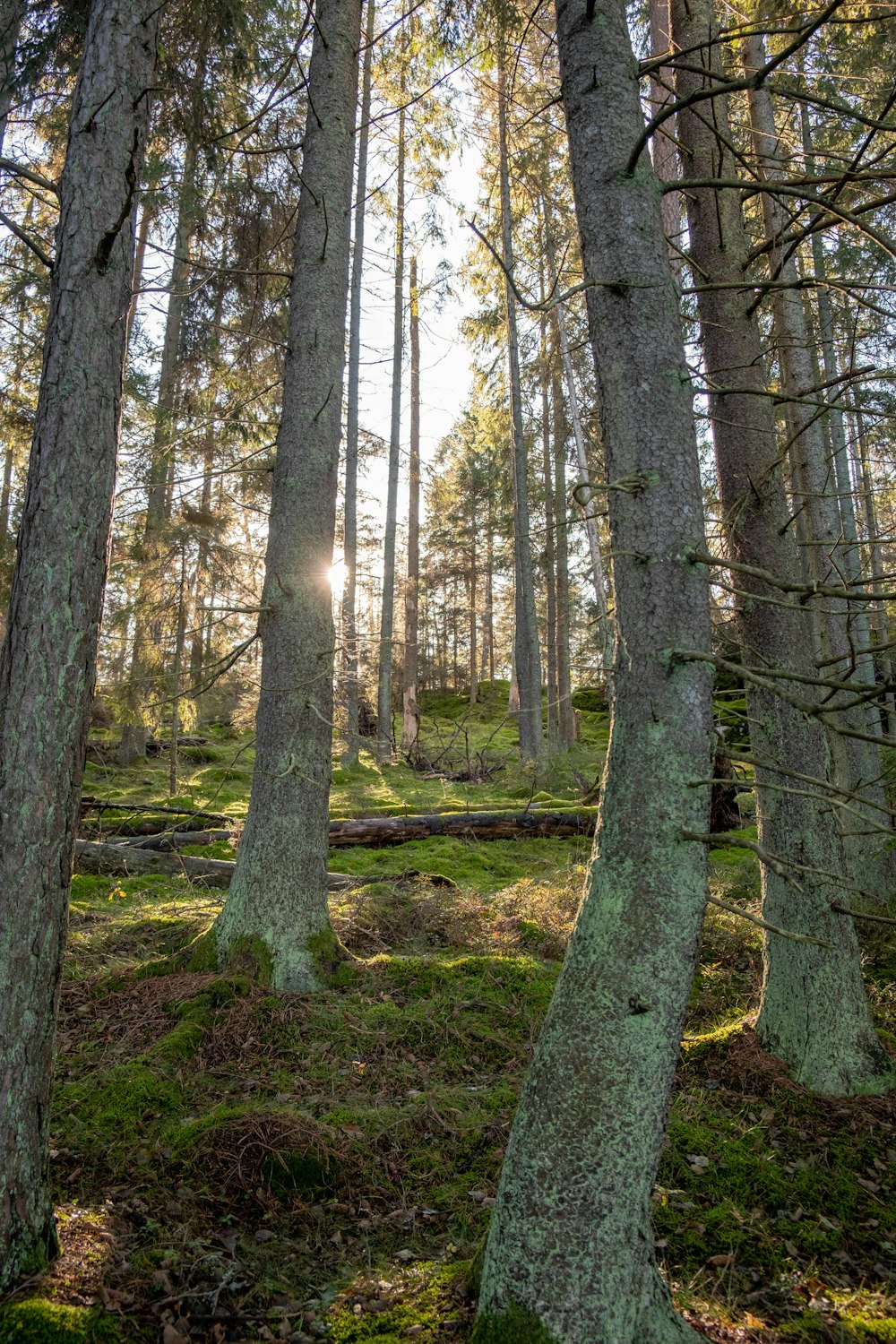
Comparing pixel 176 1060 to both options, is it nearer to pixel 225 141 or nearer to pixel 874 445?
pixel 225 141

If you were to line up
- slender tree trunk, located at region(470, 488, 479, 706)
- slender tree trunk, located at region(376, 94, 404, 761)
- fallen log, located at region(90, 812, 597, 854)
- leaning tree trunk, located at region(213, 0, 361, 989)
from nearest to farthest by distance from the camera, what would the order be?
leaning tree trunk, located at region(213, 0, 361, 989), fallen log, located at region(90, 812, 597, 854), slender tree trunk, located at region(376, 94, 404, 761), slender tree trunk, located at region(470, 488, 479, 706)

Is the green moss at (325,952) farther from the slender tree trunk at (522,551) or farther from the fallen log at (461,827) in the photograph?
the slender tree trunk at (522,551)

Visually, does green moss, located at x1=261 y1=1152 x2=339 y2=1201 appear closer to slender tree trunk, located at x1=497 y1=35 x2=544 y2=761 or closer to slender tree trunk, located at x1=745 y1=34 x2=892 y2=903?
slender tree trunk, located at x1=745 y1=34 x2=892 y2=903

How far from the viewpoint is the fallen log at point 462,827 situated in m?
9.39

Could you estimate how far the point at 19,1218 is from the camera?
256cm

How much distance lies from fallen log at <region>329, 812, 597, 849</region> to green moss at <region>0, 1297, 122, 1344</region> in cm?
683

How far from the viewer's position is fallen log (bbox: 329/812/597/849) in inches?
370

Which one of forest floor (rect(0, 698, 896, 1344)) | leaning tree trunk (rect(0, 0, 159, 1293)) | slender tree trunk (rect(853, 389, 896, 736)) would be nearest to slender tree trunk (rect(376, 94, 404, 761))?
slender tree trunk (rect(853, 389, 896, 736))

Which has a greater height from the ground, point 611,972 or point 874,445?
point 874,445

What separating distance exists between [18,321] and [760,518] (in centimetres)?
994

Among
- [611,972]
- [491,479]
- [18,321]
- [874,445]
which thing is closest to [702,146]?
[611,972]

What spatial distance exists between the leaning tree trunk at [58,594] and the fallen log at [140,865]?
204 inches

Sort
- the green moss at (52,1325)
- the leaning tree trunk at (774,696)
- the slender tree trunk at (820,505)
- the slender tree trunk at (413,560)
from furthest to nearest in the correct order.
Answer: the slender tree trunk at (413,560), the slender tree trunk at (820,505), the leaning tree trunk at (774,696), the green moss at (52,1325)

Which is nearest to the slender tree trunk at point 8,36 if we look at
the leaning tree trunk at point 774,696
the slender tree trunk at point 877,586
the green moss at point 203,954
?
the leaning tree trunk at point 774,696
